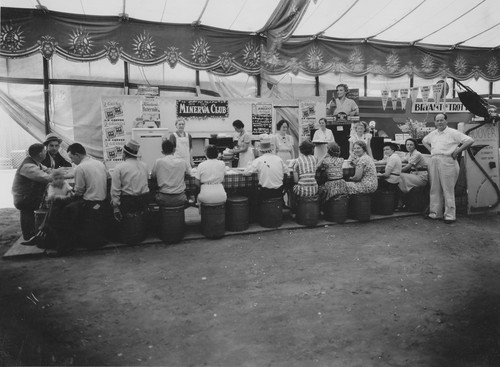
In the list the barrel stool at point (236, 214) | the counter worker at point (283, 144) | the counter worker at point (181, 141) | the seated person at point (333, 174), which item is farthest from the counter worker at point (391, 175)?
the counter worker at point (181, 141)

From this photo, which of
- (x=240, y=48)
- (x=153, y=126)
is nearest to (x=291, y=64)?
(x=240, y=48)

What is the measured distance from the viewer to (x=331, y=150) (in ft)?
22.6

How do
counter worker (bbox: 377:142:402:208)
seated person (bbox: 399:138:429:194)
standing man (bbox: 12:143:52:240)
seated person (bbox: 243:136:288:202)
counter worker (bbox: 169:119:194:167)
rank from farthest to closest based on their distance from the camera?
counter worker (bbox: 169:119:194:167) < seated person (bbox: 399:138:429:194) < counter worker (bbox: 377:142:402:208) < seated person (bbox: 243:136:288:202) < standing man (bbox: 12:143:52:240)

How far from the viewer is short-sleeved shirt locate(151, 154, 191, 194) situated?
590 cm

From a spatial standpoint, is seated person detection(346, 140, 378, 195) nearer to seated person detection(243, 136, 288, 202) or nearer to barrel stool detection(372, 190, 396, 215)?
barrel stool detection(372, 190, 396, 215)

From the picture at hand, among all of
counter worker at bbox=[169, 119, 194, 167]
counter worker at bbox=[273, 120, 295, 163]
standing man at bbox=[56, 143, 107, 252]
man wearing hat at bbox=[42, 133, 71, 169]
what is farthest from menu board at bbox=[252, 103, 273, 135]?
standing man at bbox=[56, 143, 107, 252]

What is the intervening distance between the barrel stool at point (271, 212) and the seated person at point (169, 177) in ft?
4.83

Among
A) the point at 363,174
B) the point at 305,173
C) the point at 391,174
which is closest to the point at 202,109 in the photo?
the point at 305,173

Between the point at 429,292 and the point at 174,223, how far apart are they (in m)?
3.54

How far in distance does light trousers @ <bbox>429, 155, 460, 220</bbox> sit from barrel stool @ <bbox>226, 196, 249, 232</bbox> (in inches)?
144

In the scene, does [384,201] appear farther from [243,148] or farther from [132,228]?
[132,228]

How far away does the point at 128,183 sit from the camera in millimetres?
5684

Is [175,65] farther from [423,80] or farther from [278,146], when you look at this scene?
[423,80]

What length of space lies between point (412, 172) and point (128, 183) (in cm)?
553
